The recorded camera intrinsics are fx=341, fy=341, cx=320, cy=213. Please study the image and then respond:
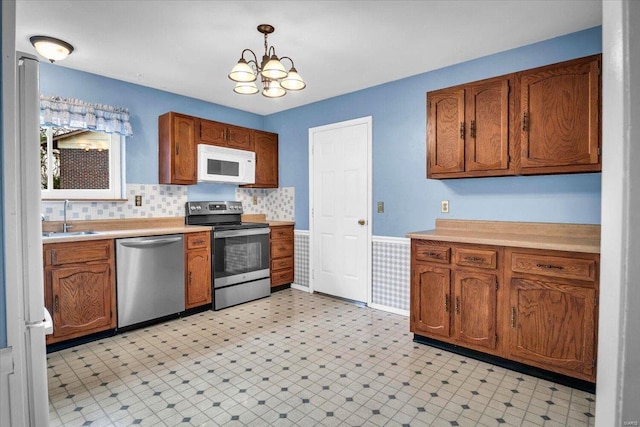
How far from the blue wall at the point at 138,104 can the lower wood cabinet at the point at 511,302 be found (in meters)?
2.97

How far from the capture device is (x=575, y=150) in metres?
2.37

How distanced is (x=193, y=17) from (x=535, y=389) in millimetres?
3415

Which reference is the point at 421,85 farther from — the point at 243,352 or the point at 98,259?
the point at 98,259

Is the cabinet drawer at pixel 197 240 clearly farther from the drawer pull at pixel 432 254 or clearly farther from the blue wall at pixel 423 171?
the drawer pull at pixel 432 254

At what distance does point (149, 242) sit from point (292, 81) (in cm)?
203

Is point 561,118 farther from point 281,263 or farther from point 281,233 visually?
point 281,263

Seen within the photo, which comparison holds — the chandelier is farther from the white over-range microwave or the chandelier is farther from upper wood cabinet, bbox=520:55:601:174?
upper wood cabinet, bbox=520:55:601:174

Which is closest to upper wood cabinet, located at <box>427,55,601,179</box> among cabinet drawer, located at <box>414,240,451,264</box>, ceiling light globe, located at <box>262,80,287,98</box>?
cabinet drawer, located at <box>414,240,451,264</box>

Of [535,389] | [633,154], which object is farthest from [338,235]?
[633,154]

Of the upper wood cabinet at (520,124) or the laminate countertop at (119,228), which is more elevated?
the upper wood cabinet at (520,124)

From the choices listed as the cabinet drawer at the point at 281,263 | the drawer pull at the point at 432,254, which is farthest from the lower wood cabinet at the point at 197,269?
the drawer pull at the point at 432,254

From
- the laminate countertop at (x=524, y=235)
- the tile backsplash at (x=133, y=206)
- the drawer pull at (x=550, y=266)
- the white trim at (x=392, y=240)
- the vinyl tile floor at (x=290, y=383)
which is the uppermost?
the tile backsplash at (x=133, y=206)

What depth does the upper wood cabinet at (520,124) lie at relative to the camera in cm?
233

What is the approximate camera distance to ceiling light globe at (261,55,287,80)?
2305mm
